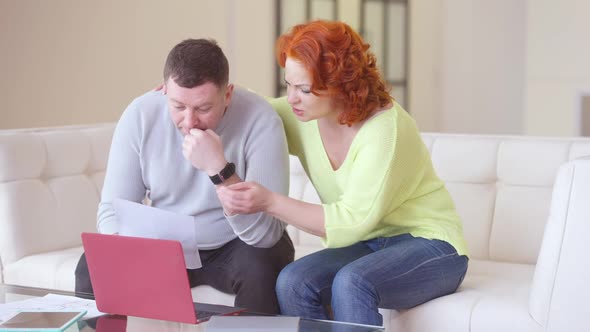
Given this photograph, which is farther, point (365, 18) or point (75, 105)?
point (365, 18)

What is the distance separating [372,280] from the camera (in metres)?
1.96

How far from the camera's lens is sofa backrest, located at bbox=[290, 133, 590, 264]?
8.12ft

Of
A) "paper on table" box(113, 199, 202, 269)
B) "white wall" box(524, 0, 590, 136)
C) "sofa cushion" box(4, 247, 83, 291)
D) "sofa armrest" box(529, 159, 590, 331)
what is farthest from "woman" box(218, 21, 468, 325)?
"white wall" box(524, 0, 590, 136)

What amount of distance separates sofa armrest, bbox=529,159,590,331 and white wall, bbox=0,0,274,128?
286 centimetres

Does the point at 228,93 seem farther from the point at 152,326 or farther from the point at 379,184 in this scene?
the point at 152,326

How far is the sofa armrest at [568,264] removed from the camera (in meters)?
1.88

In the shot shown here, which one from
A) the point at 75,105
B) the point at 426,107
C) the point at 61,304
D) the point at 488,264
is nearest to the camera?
the point at 61,304

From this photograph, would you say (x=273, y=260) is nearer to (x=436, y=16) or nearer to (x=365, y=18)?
(x=365, y=18)

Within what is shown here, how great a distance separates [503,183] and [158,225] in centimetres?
111

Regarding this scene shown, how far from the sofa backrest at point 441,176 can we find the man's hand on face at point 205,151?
83 centimetres

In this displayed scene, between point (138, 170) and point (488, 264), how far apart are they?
3.38ft

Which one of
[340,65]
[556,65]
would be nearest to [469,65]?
[556,65]

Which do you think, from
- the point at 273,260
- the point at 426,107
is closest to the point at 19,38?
the point at 273,260

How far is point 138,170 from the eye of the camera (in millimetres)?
2246
